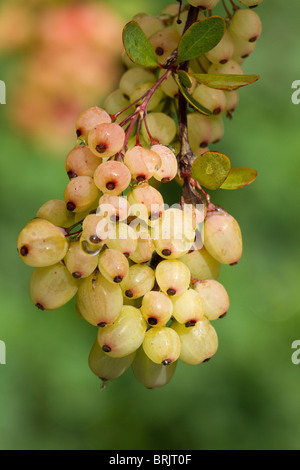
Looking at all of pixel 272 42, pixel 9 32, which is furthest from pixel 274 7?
pixel 9 32

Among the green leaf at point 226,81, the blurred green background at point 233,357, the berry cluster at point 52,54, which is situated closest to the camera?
the green leaf at point 226,81

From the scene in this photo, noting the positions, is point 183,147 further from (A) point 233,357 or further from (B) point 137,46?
(A) point 233,357

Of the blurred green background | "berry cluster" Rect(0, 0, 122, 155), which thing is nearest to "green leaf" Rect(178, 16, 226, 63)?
"berry cluster" Rect(0, 0, 122, 155)

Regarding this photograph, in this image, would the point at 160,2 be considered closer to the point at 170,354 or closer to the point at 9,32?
the point at 9,32

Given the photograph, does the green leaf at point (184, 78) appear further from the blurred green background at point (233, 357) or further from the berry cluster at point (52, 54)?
the blurred green background at point (233, 357)

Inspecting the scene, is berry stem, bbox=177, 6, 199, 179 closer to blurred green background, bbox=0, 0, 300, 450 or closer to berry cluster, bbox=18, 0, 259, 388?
berry cluster, bbox=18, 0, 259, 388

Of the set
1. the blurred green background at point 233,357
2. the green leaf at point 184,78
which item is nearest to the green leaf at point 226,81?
the green leaf at point 184,78
